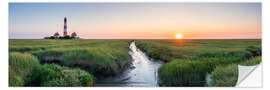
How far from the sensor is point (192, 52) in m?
4.07

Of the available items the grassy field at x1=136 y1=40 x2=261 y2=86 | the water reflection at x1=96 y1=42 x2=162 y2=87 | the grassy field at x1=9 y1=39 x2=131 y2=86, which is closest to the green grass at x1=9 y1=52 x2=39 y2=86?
the grassy field at x1=9 y1=39 x2=131 y2=86

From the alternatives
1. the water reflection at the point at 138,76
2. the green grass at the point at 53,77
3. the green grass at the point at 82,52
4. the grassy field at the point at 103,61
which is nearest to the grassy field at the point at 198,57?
the grassy field at the point at 103,61

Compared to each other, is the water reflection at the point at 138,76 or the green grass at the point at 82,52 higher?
the green grass at the point at 82,52

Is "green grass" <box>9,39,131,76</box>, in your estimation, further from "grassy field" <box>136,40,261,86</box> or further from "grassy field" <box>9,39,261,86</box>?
"grassy field" <box>136,40,261,86</box>

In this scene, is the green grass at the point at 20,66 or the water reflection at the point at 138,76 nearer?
the green grass at the point at 20,66

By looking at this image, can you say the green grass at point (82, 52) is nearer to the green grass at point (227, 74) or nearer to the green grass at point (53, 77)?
the green grass at point (53, 77)

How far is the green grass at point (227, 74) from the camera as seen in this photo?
3.86 metres

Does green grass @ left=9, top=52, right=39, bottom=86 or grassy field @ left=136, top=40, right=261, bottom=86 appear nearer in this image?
green grass @ left=9, top=52, right=39, bottom=86

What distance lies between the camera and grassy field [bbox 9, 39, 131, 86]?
12.8 ft

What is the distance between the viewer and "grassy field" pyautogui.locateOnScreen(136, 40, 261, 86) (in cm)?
396

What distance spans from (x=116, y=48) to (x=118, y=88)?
0.60m

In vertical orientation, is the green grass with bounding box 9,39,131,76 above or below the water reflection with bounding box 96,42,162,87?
above

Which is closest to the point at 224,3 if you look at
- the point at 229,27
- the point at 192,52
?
the point at 229,27

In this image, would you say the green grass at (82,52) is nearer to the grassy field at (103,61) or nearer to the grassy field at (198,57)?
the grassy field at (103,61)
